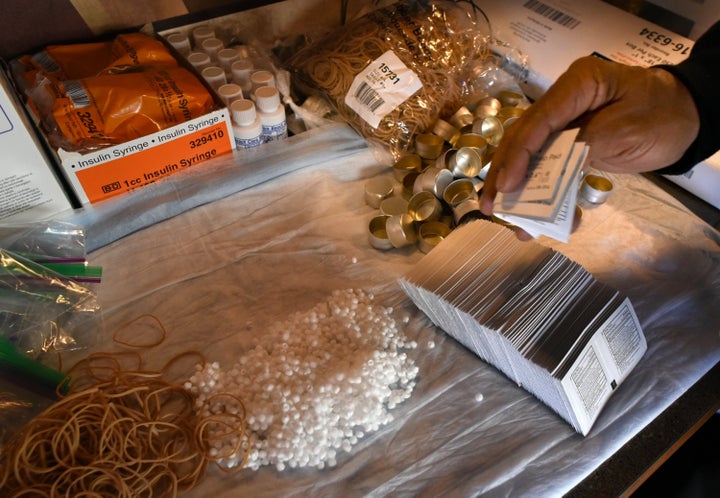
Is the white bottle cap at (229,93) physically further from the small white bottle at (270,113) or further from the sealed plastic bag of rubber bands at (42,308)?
the sealed plastic bag of rubber bands at (42,308)

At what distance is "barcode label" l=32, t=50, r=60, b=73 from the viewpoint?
3.33 ft

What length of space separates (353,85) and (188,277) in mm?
540

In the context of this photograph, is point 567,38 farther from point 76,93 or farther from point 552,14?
point 76,93

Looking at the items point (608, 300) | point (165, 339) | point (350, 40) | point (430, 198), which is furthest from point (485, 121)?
point (165, 339)

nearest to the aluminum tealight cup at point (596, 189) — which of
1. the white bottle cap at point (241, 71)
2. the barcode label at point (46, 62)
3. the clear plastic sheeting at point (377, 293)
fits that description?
the clear plastic sheeting at point (377, 293)

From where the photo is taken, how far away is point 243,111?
1.02 meters

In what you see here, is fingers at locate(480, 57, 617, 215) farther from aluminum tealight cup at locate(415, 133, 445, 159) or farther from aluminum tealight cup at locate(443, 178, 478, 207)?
aluminum tealight cup at locate(415, 133, 445, 159)

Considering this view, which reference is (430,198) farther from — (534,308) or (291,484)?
(291,484)

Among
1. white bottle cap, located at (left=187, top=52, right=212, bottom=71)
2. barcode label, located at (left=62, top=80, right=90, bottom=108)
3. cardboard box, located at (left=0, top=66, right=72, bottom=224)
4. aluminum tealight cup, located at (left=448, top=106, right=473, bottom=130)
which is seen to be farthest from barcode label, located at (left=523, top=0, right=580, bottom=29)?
cardboard box, located at (left=0, top=66, right=72, bottom=224)

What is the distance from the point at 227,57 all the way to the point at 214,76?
92mm

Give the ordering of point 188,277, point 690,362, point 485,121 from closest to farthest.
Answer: point 690,362
point 188,277
point 485,121

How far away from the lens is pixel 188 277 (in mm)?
958

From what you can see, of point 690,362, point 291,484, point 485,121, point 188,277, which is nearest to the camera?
point 291,484

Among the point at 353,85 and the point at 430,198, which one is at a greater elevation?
the point at 353,85
